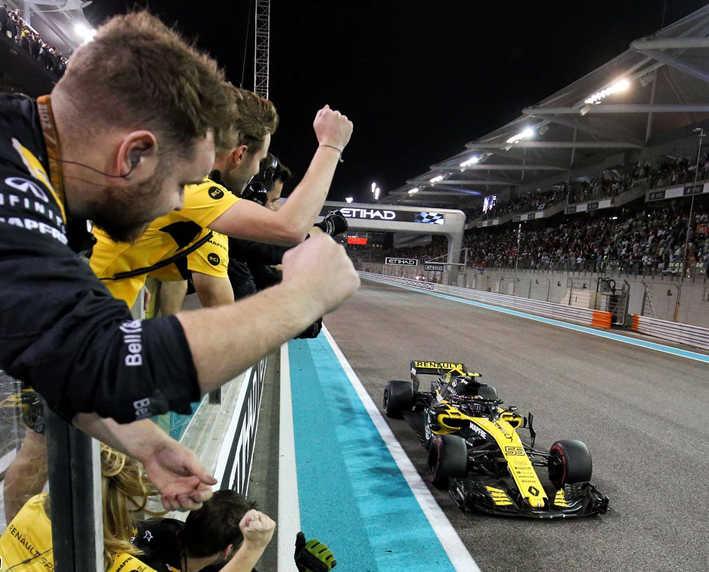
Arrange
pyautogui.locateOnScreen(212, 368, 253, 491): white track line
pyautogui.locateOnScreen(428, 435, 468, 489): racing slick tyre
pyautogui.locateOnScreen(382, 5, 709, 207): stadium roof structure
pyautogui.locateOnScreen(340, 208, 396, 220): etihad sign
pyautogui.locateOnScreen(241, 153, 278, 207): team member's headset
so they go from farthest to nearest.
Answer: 1. pyautogui.locateOnScreen(340, 208, 396, 220): etihad sign
2. pyautogui.locateOnScreen(382, 5, 709, 207): stadium roof structure
3. pyautogui.locateOnScreen(428, 435, 468, 489): racing slick tyre
4. pyautogui.locateOnScreen(241, 153, 278, 207): team member's headset
5. pyautogui.locateOnScreen(212, 368, 253, 491): white track line

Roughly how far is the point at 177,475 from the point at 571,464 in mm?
3569

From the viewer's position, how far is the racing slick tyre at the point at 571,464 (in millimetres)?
3748

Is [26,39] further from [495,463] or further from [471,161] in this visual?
[471,161]

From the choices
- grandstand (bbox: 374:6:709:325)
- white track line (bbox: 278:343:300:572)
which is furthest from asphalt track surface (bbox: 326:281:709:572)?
grandstand (bbox: 374:6:709:325)

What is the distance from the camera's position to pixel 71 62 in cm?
89

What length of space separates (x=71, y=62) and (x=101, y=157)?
0.21m

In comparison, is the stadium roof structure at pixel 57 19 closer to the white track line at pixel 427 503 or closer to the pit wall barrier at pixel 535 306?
the pit wall barrier at pixel 535 306

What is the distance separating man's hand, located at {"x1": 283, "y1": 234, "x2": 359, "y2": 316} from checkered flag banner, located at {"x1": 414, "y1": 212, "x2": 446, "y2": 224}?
2918 centimetres

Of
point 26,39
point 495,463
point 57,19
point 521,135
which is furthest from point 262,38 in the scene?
point 495,463

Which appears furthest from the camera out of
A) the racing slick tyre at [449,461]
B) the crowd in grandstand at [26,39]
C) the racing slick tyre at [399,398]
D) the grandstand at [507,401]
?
the crowd in grandstand at [26,39]

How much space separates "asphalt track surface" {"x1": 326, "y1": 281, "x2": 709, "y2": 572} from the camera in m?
3.12

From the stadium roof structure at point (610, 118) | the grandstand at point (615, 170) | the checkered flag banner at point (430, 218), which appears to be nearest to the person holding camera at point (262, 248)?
the grandstand at point (615, 170)

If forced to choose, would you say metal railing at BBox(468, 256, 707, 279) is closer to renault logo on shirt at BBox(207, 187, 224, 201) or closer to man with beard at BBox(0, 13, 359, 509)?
renault logo on shirt at BBox(207, 187, 224, 201)

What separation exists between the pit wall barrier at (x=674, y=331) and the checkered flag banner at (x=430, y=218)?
1577 cm
